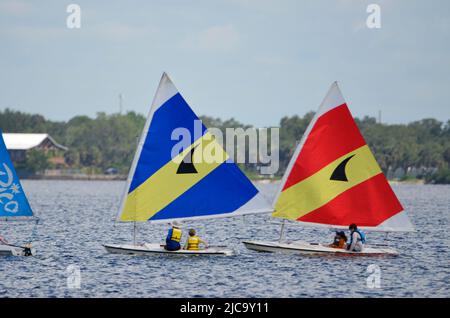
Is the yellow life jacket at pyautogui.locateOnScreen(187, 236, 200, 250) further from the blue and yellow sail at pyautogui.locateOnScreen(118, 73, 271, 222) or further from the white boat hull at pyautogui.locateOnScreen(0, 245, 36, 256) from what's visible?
the white boat hull at pyautogui.locateOnScreen(0, 245, 36, 256)

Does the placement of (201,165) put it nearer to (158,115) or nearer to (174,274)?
(158,115)

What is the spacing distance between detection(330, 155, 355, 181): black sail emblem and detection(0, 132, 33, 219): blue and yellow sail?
1341cm

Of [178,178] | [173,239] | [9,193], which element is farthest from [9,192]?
[173,239]

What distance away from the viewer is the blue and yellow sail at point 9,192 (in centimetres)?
4525

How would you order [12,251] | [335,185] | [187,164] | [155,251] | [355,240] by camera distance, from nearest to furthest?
[155,251] → [355,240] → [187,164] → [12,251] → [335,185]

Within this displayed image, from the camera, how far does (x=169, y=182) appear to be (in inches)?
1796

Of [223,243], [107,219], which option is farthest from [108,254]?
[107,219]

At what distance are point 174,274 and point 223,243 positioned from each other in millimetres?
15374

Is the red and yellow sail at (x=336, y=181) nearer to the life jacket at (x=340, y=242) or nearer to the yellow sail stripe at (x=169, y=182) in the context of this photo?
the life jacket at (x=340, y=242)

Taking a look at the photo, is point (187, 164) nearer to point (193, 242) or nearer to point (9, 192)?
point (193, 242)

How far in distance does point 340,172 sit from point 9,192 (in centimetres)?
1453

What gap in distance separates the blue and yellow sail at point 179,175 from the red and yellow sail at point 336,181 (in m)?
1.89
